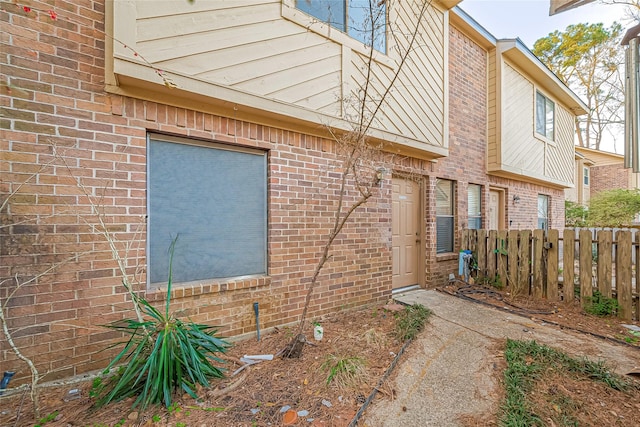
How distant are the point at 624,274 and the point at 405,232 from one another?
315 cm

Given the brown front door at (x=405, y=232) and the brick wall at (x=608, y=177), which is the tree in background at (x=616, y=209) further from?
the brown front door at (x=405, y=232)

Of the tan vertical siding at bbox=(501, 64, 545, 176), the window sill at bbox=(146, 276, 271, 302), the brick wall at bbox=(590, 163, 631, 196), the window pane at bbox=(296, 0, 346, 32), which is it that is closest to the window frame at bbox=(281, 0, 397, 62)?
the window pane at bbox=(296, 0, 346, 32)

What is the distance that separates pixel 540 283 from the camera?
4961 millimetres

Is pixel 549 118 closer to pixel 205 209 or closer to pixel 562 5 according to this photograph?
pixel 562 5

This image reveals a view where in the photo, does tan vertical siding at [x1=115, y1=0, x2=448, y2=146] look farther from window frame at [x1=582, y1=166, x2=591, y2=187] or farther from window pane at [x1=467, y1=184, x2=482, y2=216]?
window frame at [x1=582, y1=166, x2=591, y2=187]

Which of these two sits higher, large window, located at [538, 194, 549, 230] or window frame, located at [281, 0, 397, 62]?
window frame, located at [281, 0, 397, 62]

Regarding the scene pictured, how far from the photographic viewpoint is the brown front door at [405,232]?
17.3ft

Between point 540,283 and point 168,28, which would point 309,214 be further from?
point 540,283

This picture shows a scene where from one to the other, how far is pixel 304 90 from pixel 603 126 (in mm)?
25595

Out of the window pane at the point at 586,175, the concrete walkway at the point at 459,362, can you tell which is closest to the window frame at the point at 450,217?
the concrete walkway at the point at 459,362

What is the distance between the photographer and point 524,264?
518cm

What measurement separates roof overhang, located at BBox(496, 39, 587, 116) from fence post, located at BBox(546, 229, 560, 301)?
16.5 ft

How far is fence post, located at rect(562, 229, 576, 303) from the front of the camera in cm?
457

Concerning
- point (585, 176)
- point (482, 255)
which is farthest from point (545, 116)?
point (585, 176)
